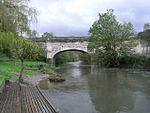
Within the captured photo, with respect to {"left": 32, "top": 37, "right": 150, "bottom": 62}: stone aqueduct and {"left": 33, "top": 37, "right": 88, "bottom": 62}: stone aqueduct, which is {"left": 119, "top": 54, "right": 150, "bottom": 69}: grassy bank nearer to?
{"left": 32, "top": 37, "right": 150, "bottom": 62}: stone aqueduct

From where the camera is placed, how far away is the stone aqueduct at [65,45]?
27.1 meters

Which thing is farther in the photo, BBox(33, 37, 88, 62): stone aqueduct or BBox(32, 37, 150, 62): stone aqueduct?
BBox(33, 37, 88, 62): stone aqueduct

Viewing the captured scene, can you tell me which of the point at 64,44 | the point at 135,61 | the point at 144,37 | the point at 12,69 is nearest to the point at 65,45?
the point at 64,44

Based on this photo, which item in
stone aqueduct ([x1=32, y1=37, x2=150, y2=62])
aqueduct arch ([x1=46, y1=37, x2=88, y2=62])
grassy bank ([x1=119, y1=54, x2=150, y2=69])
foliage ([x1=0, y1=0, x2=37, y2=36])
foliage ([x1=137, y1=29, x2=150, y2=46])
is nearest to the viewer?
foliage ([x1=0, y1=0, x2=37, y2=36])

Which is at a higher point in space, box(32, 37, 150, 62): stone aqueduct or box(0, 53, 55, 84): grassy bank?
box(32, 37, 150, 62): stone aqueduct

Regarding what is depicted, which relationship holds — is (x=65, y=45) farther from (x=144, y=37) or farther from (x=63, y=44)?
(x=144, y=37)

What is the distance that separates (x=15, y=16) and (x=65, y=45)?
57.3ft

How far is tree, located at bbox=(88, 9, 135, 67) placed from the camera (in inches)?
801

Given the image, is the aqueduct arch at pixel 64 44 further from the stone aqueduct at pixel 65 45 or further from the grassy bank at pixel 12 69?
the grassy bank at pixel 12 69

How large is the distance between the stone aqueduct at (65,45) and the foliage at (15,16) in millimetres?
16157

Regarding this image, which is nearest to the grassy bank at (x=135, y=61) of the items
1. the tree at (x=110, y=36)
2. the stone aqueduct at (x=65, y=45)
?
the tree at (x=110, y=36)

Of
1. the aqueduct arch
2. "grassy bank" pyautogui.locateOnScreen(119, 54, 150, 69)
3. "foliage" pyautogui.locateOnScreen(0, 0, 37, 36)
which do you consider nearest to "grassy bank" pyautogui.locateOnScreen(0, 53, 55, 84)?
"foliage" pyautogui.locateOnScreen(0, 0, 37, 36)

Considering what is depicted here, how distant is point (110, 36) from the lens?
69.7ft

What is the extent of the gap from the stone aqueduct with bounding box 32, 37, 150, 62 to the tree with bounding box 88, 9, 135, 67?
5.19 m
